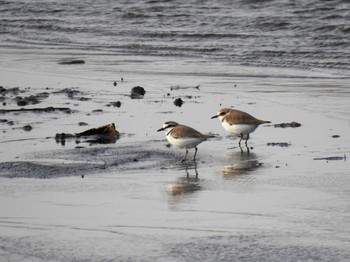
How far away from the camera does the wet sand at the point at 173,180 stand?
295 inches

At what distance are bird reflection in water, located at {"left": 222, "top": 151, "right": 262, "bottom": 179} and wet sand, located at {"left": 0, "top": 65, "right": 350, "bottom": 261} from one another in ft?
0.04

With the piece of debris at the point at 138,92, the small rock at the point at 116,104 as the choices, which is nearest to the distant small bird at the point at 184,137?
the small rock at the point at 116,104

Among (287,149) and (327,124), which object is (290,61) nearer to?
(327,124)

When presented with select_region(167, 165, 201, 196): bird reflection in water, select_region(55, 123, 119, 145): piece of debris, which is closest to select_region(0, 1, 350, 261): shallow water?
select_region(167, 165, 201, 196): bird reflection in water

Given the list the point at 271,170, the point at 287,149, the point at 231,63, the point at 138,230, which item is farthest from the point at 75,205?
the point at 231,63

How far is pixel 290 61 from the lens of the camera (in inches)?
748

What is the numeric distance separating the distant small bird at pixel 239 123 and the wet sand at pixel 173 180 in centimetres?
16

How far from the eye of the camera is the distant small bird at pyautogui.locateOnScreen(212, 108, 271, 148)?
11854 mm

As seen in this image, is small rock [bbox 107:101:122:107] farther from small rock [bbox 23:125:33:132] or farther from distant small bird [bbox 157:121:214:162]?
distant small bird [bbox 157:121:214:162]

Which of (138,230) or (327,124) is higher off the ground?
(327,124)

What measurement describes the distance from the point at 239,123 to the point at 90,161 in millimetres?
2204

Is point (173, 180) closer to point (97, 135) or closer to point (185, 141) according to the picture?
point (185, 141)

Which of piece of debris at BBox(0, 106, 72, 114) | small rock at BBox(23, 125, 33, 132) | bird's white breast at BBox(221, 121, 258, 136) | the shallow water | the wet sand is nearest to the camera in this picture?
the wet sand

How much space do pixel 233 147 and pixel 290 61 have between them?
7657 millimetres
